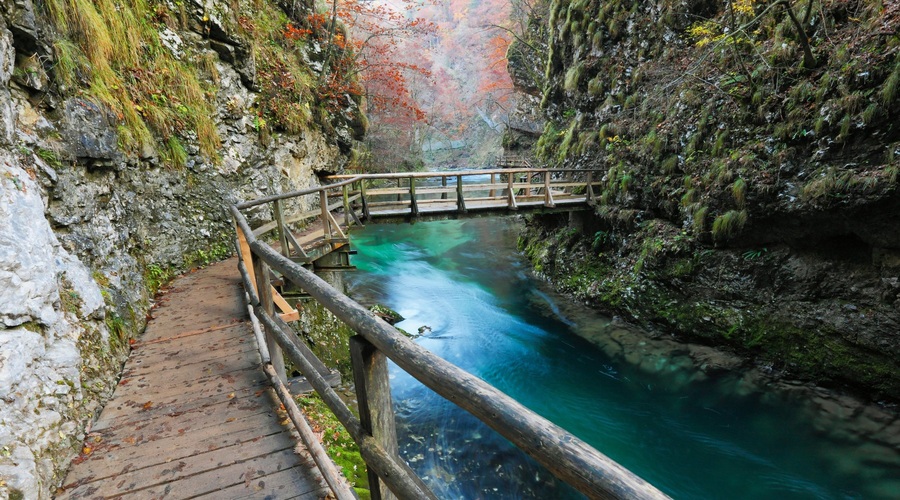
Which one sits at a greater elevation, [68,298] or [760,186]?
[760,186]

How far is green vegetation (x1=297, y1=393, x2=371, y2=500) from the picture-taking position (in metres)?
3.41

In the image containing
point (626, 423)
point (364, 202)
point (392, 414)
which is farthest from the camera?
point (364, 202)

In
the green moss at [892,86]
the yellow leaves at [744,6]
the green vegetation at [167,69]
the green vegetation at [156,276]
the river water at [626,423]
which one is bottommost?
the river water at [626,423]

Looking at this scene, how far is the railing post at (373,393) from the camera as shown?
1.59 m

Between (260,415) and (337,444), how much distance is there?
116 centimetres

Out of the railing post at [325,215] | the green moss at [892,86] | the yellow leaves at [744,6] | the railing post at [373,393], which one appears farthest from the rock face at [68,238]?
the yellow leaves at [744,6]

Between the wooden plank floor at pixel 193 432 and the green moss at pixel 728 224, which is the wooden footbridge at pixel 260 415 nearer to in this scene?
the wooden plank floor at pixel 193 432

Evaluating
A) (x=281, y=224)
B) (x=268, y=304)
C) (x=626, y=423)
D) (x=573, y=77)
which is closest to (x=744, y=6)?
(x=573, y=77)

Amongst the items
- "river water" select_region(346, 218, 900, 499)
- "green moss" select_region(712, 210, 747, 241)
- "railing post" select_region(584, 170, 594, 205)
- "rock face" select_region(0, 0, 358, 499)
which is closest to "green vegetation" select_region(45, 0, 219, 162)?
"rock face" select_region(0, 0, 358, 499)

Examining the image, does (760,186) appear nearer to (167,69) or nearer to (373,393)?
(373,393)

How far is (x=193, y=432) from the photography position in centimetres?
270

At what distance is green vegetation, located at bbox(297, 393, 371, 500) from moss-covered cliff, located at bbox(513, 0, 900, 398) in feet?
24.0

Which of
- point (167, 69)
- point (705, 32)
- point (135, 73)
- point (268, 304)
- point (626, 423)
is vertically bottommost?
point (626, 423)

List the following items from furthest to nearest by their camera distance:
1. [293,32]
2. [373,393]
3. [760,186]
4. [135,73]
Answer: [293,32], [760,186], [135,73], [373,393]
